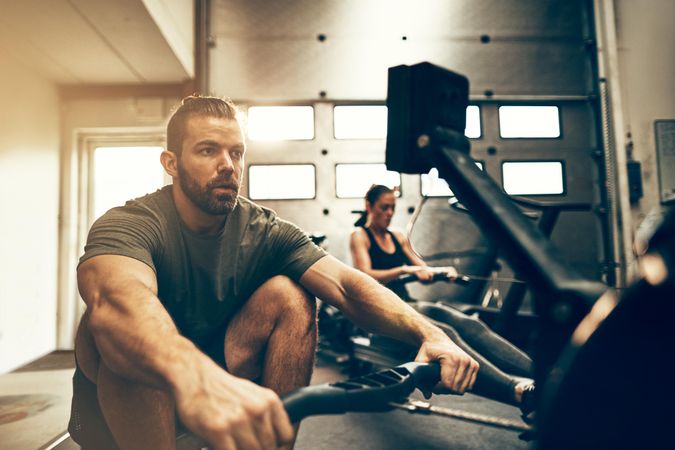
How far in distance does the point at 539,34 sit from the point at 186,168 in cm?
317

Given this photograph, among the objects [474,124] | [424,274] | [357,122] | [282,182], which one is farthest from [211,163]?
[474,124]

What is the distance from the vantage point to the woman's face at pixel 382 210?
8.91 feet

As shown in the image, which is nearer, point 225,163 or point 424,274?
point 225,163

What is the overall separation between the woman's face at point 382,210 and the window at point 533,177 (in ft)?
3.78

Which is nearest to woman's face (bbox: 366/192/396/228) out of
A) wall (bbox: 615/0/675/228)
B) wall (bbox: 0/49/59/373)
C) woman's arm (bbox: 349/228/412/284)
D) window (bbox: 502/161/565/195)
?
woman's arm (bbox: 349/228/412/284)

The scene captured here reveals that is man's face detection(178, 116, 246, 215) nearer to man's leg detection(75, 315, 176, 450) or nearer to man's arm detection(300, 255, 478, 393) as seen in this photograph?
man's arm detection(300, 255, 478, 393)

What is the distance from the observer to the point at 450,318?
2.04 metres

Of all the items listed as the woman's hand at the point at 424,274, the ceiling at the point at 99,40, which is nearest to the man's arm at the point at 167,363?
the woman's hand at the point at 424,274

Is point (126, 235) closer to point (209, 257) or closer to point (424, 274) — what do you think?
point (209, 257)

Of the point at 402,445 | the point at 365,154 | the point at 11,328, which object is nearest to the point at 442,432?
the point at 402,445

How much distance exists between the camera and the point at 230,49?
329cm

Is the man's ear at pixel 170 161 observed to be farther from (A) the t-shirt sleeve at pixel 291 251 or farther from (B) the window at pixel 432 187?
(B) the window at pixel 432 187

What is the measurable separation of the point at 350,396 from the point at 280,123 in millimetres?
2997

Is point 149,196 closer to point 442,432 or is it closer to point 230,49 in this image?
point 442,432
